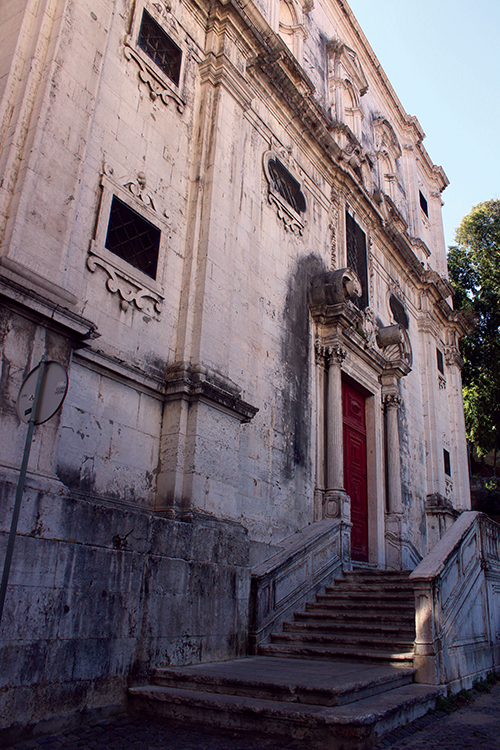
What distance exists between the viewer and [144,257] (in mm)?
7488

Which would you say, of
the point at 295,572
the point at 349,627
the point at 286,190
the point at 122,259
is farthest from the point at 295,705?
the point at 286,190

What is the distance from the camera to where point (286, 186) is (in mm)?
11344

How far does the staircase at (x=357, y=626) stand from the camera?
671 cm

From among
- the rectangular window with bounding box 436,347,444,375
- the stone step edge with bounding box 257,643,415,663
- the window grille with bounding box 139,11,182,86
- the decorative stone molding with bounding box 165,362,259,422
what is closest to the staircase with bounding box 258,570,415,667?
the stone step edge with bounding box 257,643,415,663

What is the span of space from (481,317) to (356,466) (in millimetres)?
15836

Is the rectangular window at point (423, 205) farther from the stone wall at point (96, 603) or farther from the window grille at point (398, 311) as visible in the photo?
the stone wall at point (96, 603)

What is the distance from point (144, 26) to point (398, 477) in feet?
32.9

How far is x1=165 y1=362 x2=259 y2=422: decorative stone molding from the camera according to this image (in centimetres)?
719

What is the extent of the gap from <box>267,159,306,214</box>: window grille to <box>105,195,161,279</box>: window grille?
3896 millimetres

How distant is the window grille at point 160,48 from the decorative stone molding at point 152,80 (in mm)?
261

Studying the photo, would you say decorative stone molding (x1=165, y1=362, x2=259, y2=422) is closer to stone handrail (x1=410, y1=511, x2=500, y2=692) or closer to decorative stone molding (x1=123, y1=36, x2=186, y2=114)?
stone handrail (x1=410, y1=511, x2=500, y2=692)

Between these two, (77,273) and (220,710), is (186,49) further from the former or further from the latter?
(220,710)

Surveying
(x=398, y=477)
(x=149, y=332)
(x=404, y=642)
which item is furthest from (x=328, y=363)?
(x=404, y=642)

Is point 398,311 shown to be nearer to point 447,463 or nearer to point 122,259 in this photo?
point 447,463
